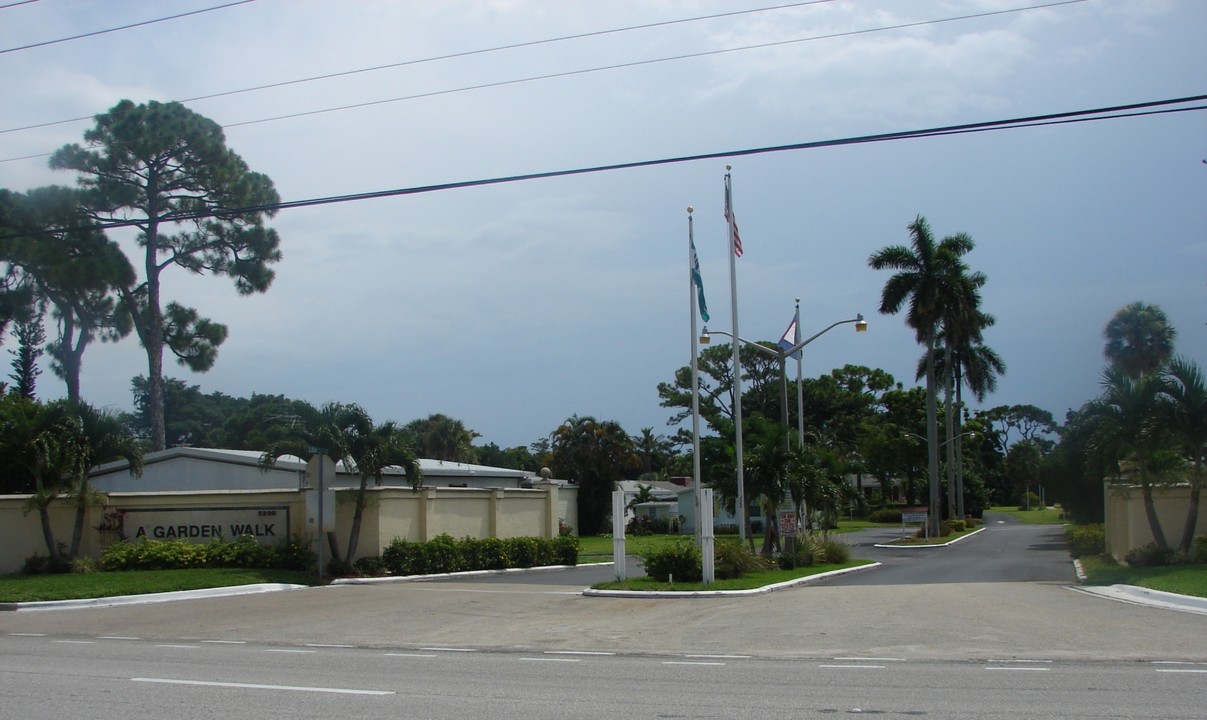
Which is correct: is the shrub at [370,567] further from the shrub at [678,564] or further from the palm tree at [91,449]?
the shrub at [678,564]

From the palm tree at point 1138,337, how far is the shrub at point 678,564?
55590mm

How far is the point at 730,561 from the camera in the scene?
83.3ft

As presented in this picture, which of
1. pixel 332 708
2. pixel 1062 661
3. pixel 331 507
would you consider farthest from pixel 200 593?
pixel 1062 661

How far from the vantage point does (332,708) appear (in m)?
9.18

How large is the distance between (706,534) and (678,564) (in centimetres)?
165

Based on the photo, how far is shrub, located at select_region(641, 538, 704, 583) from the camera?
2414cm

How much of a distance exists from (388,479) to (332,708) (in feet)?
99.8

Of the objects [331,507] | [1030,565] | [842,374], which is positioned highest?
[842,374]

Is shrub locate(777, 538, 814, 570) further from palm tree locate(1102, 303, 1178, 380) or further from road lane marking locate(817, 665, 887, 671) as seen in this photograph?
palm tree locate(1102, 303, 1178, 380)

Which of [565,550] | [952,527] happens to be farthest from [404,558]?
[952,527]

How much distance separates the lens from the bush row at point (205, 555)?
26359mm

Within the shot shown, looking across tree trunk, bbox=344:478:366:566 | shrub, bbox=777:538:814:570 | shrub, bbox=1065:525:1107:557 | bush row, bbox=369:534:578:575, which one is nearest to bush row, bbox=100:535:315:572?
tree trunk, bbox=344:478:366:566

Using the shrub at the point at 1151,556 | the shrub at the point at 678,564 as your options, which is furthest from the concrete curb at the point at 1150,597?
the shrub at the point at 678,564

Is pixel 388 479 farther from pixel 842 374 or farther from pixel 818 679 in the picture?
pixel 842 374
